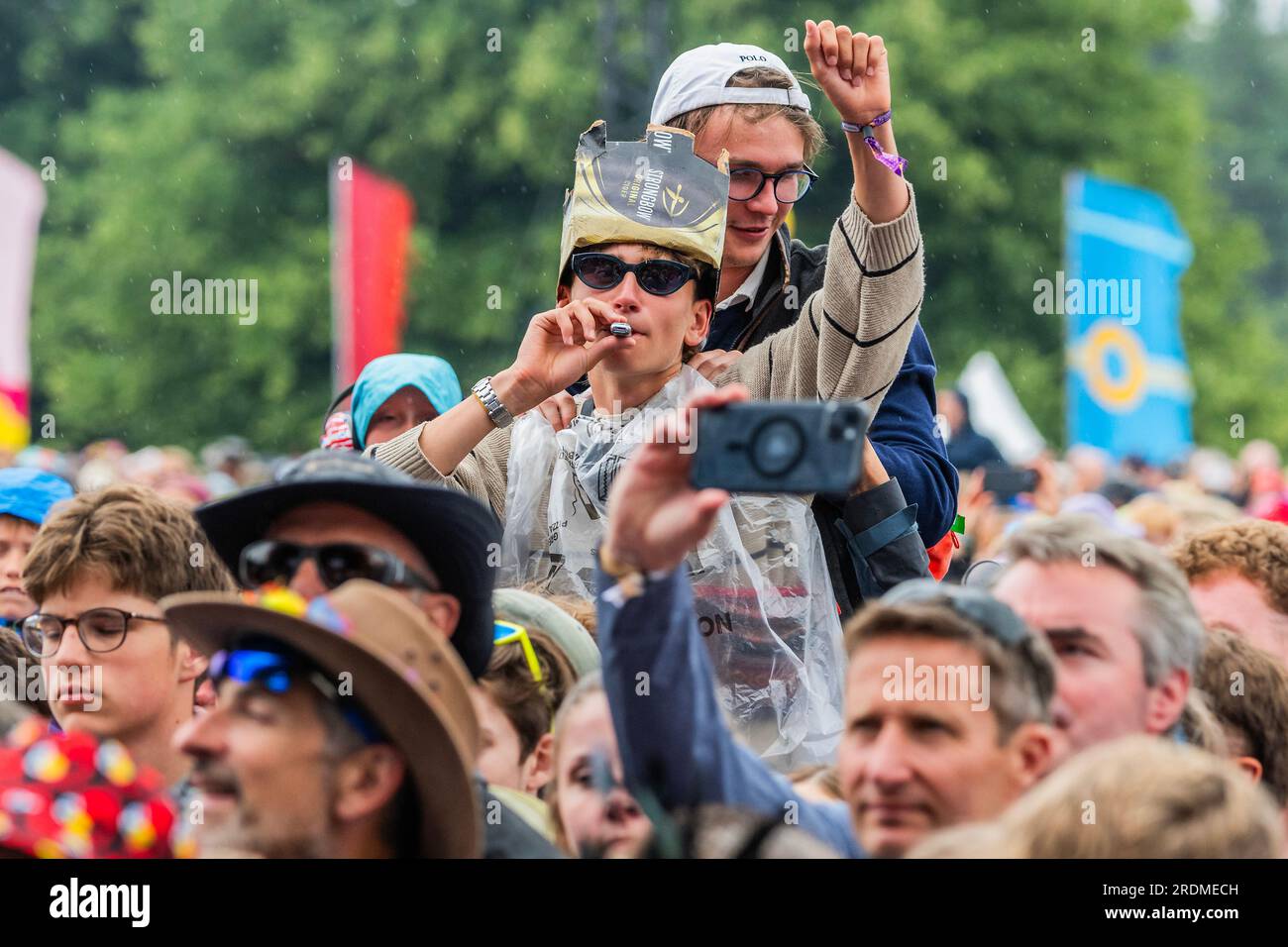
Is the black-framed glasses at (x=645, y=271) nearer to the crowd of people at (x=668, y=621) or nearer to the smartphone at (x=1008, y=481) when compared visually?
the crowd of people at (x=668, y=621)

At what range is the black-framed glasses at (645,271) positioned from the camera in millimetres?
3695

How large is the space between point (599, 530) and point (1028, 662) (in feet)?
3.73

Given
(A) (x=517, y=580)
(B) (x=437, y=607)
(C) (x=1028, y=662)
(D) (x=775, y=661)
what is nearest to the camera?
(C) (x=1028, y=662)

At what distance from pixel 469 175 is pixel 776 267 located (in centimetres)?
2276

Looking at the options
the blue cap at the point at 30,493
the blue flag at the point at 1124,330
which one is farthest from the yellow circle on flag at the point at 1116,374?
the blue cap at the point at 30,493

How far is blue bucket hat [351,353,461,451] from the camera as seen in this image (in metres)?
5.40

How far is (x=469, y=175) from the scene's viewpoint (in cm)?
2650

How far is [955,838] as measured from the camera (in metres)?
2.44

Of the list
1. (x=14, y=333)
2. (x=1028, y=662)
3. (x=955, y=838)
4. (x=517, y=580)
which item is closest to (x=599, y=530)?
(x=517, y=580)

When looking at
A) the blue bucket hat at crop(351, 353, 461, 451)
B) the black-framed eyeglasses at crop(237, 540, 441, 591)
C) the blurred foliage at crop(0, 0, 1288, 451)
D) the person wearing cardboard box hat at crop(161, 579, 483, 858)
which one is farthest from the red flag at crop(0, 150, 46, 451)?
the blurred foliage at crop(0, 0, 1288, 451)

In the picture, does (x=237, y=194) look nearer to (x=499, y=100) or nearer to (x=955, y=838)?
(x=499, y=100)

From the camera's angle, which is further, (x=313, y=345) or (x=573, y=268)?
(x=313, y=345)

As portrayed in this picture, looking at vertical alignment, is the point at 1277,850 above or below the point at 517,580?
below

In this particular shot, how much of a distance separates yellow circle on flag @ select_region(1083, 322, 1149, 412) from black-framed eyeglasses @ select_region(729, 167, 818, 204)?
38.2 ft
